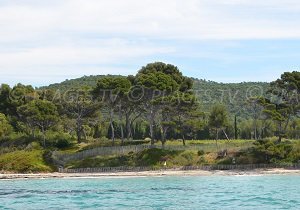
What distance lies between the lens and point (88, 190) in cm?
5153

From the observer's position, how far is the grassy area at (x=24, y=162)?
252 ft

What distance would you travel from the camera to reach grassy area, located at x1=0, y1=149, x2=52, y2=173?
76938mm

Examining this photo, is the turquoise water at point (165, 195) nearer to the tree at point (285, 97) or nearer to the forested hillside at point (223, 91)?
the tree at point (285, 97)

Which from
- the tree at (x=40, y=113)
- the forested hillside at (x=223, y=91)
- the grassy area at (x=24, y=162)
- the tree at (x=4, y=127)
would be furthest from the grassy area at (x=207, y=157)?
the forested hillside at (x=223, y=91)

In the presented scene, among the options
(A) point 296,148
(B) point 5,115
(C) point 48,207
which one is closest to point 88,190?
(C) point 48,207

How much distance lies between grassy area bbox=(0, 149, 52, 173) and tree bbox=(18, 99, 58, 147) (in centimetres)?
478

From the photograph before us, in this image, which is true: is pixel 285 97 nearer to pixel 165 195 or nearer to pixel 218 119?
pixel 218 119

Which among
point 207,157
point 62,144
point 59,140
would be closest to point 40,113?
point 59,140

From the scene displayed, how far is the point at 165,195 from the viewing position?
45.3m

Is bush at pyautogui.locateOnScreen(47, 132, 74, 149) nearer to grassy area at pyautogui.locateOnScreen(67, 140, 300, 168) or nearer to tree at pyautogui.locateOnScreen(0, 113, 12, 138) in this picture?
tree at pyautogui.locateOnScreen(0, 113, 12, 138)

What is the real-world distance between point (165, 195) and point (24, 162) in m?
36.9

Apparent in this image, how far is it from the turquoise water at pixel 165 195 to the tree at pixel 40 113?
2446cm

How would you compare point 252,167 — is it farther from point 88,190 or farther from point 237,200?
point 237,200

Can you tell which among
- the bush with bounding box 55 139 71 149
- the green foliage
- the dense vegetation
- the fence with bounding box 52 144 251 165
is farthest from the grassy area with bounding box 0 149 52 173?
the green foliage
